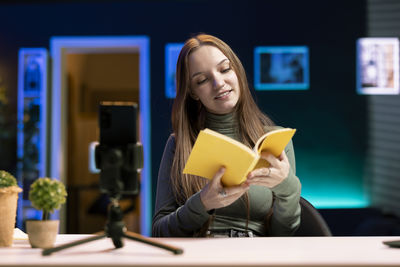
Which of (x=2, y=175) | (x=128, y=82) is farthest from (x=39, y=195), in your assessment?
(x=128, y=82)

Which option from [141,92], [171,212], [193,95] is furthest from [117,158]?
[141,92]

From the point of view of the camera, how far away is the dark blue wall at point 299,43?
484cm

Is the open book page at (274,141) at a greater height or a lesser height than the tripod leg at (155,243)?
greater

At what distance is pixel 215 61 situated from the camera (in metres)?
1.79

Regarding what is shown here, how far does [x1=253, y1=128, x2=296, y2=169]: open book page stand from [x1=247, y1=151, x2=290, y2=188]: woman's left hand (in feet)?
0.07

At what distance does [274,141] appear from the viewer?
131cm

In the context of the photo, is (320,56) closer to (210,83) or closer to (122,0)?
(122,0)

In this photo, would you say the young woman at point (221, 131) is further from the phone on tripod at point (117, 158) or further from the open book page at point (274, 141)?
the phone on tripod at point (117, 158)

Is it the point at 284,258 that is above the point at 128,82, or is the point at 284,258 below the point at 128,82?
below

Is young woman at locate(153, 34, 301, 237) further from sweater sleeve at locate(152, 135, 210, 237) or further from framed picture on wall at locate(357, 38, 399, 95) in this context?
framed picture on wall at locate(357, 38, 399, 95)

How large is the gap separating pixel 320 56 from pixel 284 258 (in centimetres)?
420

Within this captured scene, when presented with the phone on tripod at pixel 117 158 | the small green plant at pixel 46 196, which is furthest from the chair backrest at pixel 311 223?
the small green plant at pixel 46 196

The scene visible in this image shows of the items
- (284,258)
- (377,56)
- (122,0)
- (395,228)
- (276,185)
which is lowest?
(395,228)

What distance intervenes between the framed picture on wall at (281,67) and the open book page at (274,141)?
356 cm
